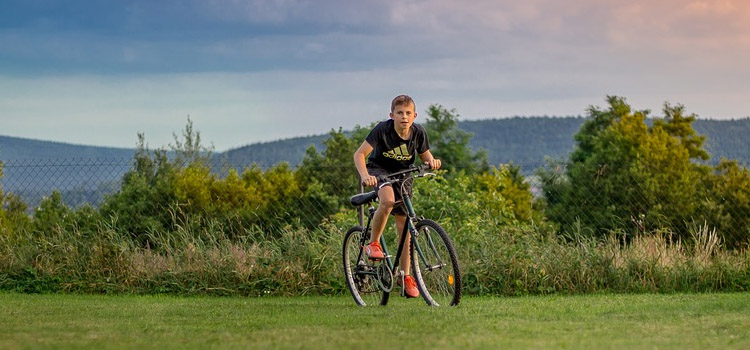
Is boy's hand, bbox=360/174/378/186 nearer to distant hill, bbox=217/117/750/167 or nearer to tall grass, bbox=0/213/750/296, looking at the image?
tall grass, bbox=0/213/750/296

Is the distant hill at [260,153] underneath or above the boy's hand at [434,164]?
above

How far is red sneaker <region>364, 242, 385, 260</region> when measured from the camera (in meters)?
8.35

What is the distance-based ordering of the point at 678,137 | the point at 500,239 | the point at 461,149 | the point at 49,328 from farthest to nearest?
the point at 461,149 → the point at 678,137 → the point at 500,239 → the point at 49,328

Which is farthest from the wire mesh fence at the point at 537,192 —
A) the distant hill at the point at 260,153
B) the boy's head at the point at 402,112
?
the boy's head at the point at 402,112

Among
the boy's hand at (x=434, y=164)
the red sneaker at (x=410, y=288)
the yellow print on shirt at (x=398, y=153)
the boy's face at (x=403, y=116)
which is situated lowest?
the red sneaker at (x=410, y=288)

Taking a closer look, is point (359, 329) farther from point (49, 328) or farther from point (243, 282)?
point (243, 282)

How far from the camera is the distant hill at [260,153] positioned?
53.8 ft

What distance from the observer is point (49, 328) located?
272 inches

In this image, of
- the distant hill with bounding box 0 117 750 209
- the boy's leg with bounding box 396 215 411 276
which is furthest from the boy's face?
the distant hill with bounding box 0 117 750 209

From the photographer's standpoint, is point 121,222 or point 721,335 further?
point 121,222

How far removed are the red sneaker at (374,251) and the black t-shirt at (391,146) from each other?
2.25 ft

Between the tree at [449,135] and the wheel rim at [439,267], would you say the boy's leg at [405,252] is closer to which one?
the wheel rim at [439,267]

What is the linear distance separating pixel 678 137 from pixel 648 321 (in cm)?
4043

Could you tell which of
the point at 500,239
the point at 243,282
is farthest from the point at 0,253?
the point at 500,239
